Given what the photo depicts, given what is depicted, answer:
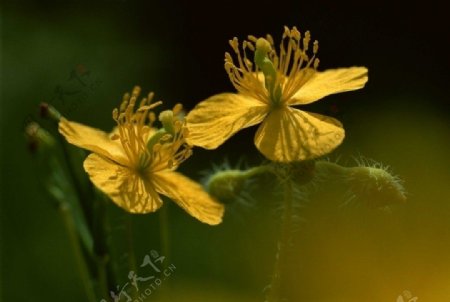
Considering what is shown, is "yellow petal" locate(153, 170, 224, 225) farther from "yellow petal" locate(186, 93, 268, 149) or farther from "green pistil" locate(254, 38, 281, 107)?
"green pistil" locate(254, 38, 281, 107)

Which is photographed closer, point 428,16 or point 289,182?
point 289,182

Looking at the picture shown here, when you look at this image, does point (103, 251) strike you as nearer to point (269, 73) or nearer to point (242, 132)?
point (269, 73)

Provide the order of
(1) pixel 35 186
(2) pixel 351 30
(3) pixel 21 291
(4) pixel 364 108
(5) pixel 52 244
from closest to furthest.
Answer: (3) pixel 21 291 → (5) pixel 52 244 → (1) pixel 35 186 → (4) pixel 364 108 → (2) pixel 351 30

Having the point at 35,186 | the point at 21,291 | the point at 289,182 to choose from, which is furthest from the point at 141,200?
the point at 35,186

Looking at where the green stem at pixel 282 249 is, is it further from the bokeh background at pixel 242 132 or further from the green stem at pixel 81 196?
the bokeh background at pixel 242 132

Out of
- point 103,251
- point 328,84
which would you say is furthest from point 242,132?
point 103,251

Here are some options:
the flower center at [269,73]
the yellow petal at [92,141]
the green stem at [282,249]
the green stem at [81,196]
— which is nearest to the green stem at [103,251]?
the green stem at [81,196]

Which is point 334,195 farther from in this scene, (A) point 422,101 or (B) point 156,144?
(B) point 156,144
